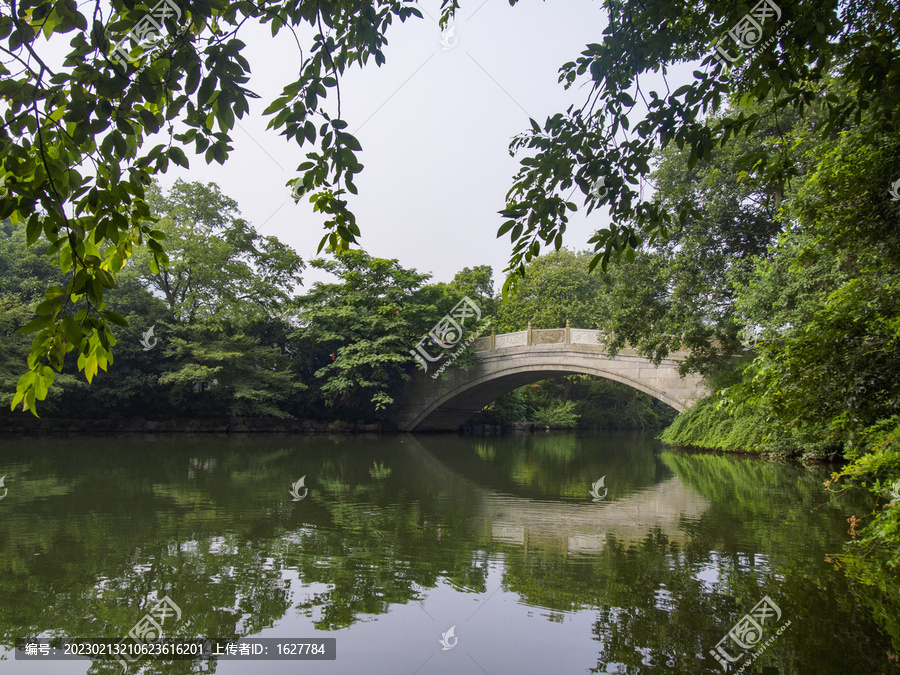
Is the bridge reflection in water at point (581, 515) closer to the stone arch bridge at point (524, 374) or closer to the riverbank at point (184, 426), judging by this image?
the stone arch bridge at point (524, 374)

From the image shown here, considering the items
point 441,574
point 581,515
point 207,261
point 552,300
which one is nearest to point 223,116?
point 441,574

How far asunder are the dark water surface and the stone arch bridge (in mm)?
9228

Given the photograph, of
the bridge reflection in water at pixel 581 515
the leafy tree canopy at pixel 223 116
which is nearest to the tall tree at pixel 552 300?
the bridge reflection in water at pixel 581 515

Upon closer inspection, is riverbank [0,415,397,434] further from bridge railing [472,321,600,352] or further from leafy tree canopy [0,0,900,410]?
leafy tree canopy [0,0,900,410]

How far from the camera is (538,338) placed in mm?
18688

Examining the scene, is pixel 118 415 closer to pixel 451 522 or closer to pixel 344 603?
pixel 451 522

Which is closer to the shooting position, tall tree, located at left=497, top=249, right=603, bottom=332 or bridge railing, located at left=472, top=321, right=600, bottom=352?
bridge railing, located at left=472, top=321, right=600, bottom=352

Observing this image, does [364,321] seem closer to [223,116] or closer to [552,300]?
[552,300]

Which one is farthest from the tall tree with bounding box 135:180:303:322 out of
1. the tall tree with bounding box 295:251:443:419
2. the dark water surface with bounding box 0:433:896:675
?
the dark water surface with bounding box 0:433:896:675

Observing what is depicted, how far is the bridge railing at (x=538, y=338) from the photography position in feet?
57.3

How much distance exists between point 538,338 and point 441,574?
51.3 ft

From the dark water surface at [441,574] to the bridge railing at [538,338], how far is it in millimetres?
10669

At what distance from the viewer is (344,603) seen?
9.28 ft

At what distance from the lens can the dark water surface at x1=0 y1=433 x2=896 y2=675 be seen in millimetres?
2355
